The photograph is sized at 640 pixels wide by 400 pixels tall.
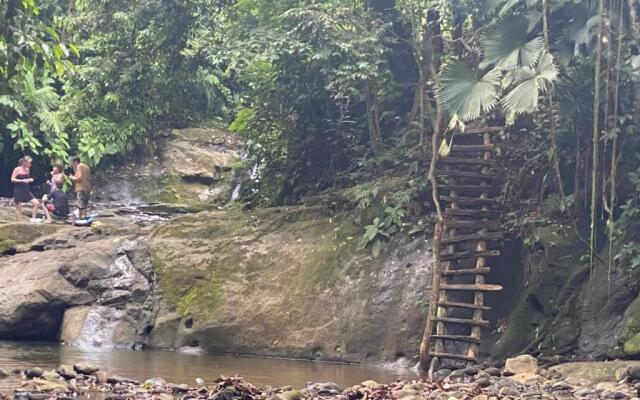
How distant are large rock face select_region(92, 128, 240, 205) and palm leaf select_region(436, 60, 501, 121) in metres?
10.6

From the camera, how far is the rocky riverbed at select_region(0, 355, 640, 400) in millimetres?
8406

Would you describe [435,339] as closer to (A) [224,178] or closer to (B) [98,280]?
(B) [98,280]

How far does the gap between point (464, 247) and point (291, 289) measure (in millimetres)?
2838

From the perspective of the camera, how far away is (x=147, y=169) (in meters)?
24.4

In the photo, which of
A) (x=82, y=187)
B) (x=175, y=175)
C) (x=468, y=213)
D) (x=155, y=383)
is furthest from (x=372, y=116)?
(x=155, y=383)

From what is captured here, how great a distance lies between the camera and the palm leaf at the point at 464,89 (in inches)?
502

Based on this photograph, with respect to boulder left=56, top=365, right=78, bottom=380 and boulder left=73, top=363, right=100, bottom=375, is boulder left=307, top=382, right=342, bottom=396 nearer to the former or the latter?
boulder left=73, top=363, right=100, bottom=375

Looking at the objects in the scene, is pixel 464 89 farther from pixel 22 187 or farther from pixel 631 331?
pixel 22 187

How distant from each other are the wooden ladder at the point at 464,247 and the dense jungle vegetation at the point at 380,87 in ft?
1.33

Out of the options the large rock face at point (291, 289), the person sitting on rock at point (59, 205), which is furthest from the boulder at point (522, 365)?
the person sitting on rock at point (59, 205)

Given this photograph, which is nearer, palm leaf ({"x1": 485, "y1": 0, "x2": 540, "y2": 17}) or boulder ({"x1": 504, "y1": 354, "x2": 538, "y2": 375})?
boulder ({"x1": 504, "y1": 354, "x2": 538, "y2": 375})

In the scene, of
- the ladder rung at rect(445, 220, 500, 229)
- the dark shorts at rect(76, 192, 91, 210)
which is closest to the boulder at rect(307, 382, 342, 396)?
the ladder rung at rect(445, 220, 500, 229)

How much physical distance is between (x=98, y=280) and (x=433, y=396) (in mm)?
8151

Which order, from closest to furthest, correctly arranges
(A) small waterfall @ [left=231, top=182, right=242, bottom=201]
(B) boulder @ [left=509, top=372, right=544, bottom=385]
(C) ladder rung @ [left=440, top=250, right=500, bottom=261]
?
(B) boulder @ [left=509, top=372, right=544, bottom=385] → (C) ladder rung @ [left=440, top=250, right=500, bottom=261] → (A) small waterfall @ [left=231, top=182, right=242, bottom=201]
